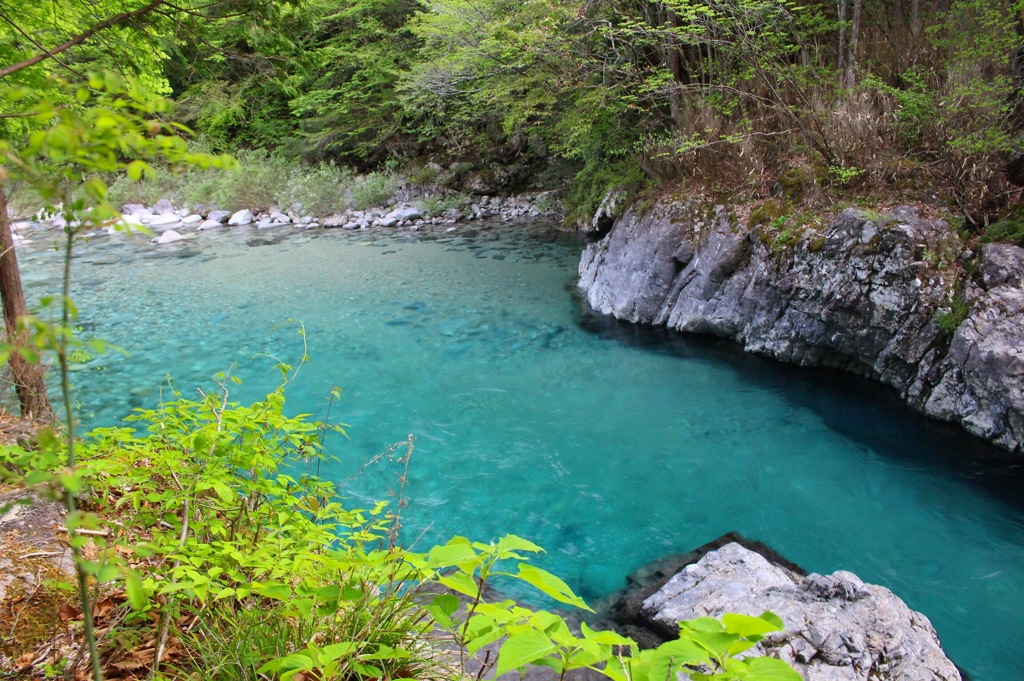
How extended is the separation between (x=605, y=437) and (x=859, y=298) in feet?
10.4

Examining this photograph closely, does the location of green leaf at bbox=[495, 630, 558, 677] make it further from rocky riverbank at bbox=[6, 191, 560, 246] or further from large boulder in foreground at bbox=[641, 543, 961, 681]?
rocky riverbank at bbox=[6, 191, 560, 246]

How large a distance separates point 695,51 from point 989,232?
5.83 m

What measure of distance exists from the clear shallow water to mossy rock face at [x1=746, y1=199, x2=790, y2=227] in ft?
5.68

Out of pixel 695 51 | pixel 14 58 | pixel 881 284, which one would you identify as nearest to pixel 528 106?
pixel 695 51

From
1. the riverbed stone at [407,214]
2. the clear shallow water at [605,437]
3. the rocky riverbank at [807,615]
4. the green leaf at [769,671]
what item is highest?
the green leaf at [769,671]

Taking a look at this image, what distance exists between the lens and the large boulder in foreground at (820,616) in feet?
8.67

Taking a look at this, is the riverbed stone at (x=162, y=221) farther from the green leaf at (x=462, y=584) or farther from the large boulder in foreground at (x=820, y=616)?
the green leaf at (x=462, y=584)

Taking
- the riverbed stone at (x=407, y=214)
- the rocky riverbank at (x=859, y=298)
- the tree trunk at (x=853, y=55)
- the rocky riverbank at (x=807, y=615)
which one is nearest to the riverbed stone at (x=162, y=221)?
the riverbed stone at (x=407, y=214)

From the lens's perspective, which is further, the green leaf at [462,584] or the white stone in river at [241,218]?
the white stone in river at [241,218]

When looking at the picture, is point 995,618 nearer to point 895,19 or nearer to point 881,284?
point 881,284

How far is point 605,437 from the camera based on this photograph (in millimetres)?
5969

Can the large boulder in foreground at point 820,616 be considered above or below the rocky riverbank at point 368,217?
above

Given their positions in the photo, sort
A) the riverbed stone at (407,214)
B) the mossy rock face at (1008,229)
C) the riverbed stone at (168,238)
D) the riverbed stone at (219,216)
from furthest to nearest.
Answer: the riverbed stone at (219,216), the riverbed stone at (407,214), the riverbed stone at (168,238), the mossy rock face at (1008,229)

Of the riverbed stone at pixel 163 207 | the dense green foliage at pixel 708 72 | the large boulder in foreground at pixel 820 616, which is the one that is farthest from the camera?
the riverbed stone at pixel 163 207
